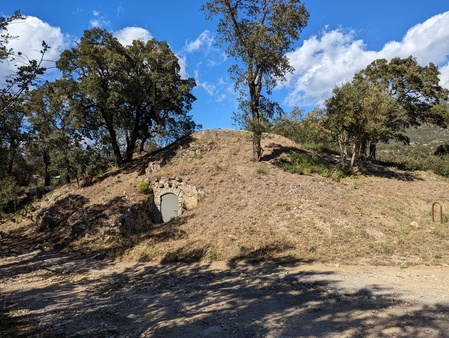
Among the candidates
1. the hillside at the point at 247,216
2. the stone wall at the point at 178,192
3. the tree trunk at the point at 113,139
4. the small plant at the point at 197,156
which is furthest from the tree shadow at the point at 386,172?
the tree trunk at the point at 113,139

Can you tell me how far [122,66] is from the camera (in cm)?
2197

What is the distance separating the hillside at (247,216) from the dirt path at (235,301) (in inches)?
65.6

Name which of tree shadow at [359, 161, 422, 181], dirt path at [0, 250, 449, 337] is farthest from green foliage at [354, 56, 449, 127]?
dirt path at [0, 250, 449, 337]

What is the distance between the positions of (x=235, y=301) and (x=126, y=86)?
18.7 metres

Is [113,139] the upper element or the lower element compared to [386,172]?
upper

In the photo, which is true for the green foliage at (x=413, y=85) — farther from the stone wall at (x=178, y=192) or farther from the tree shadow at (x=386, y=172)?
the stone wall at (x=178, y=192)

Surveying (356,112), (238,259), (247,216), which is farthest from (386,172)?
(238,259)

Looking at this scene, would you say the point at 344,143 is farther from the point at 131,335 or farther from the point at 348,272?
the point at 131,335

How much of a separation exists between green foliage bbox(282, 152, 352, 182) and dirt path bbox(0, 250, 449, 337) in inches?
397

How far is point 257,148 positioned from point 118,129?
1195 centimetres

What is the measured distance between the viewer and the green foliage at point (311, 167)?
20.3m

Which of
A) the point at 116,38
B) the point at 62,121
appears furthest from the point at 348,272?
the point at 116,38

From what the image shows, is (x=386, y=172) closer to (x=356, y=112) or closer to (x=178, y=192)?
(x=356, y=112)

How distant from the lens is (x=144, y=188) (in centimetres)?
2028
